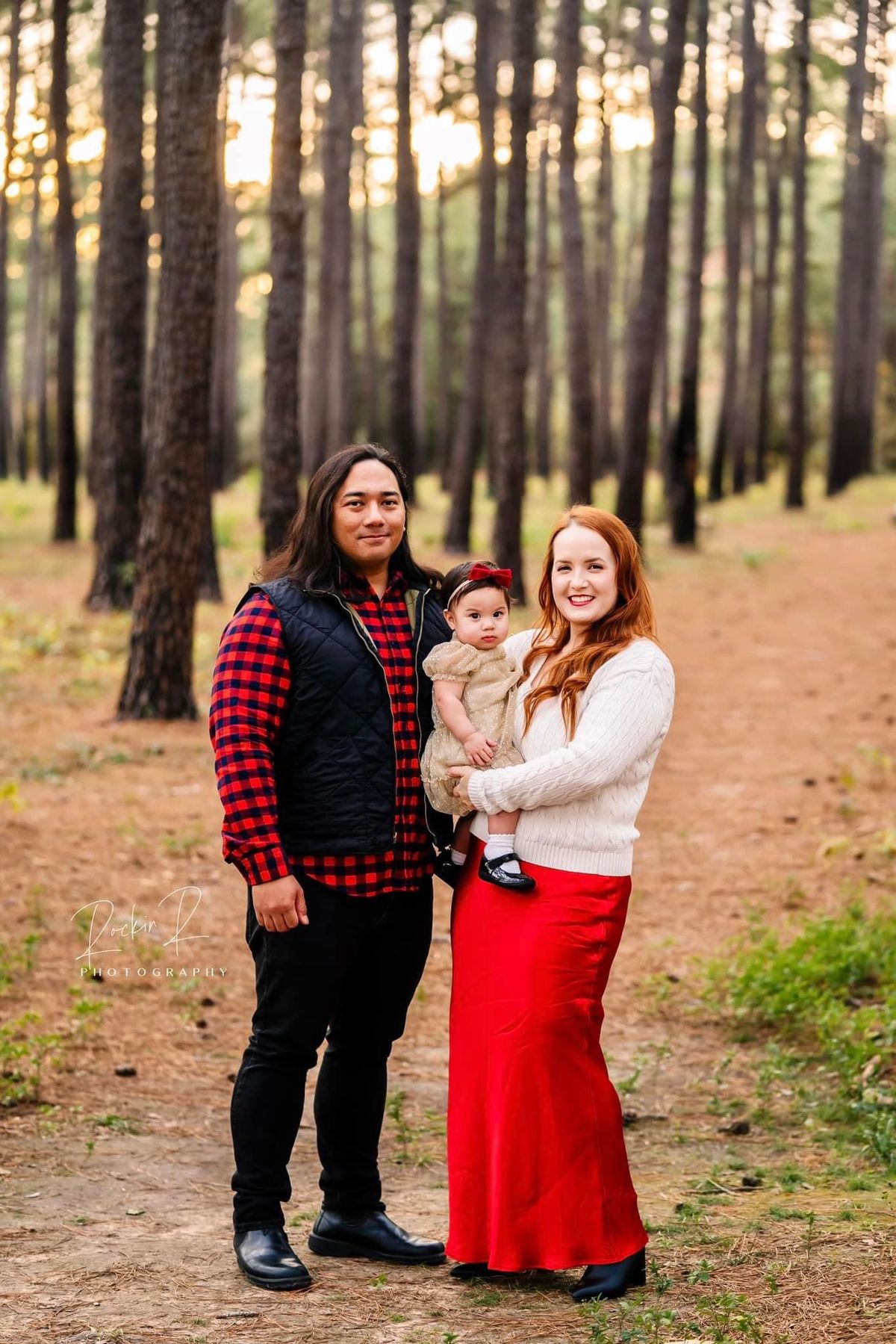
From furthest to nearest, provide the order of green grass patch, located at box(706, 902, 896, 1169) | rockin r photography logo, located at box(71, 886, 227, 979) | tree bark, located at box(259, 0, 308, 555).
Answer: tree bark, located at box(259, 0, 308, 555) → rockin r photography logo, located at box(71, 886, 227, 979) → green grass patch, located at box(706, 902, 896, 1169)

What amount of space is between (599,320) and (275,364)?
82.5 ft

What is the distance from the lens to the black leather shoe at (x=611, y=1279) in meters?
3.91

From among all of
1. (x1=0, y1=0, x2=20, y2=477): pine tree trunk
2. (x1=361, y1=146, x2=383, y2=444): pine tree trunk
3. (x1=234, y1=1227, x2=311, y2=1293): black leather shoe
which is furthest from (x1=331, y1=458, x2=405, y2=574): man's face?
(x1=361, y1=146, x2=383, y2=444): pine tree trunk

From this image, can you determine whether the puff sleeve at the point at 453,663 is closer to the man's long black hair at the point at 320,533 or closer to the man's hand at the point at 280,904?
the man's long black hair at the point at 320,533

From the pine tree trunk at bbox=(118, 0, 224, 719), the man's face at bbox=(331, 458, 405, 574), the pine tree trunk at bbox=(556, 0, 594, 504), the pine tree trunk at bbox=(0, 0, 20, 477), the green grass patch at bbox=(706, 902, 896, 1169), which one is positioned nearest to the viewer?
the man's face at bbox=(331, 458, 405, 574)

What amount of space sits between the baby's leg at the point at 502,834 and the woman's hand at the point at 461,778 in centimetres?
10

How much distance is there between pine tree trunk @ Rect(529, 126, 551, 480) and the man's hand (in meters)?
31.4

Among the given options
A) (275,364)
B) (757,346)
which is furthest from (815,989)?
(757,346)

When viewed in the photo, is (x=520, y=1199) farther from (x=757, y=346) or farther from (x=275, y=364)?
(x=757, y=346)

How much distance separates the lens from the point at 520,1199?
154 inches

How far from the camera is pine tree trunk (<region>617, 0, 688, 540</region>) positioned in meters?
19.3

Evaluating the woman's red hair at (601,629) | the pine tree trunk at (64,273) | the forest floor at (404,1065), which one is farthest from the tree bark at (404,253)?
the woman's red hair at (601,629)

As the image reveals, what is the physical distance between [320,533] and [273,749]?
66 cm

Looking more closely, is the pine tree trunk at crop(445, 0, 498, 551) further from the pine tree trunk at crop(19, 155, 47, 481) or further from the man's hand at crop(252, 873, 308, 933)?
the pine tree trunk at crop(19, 155, 47, 481)
